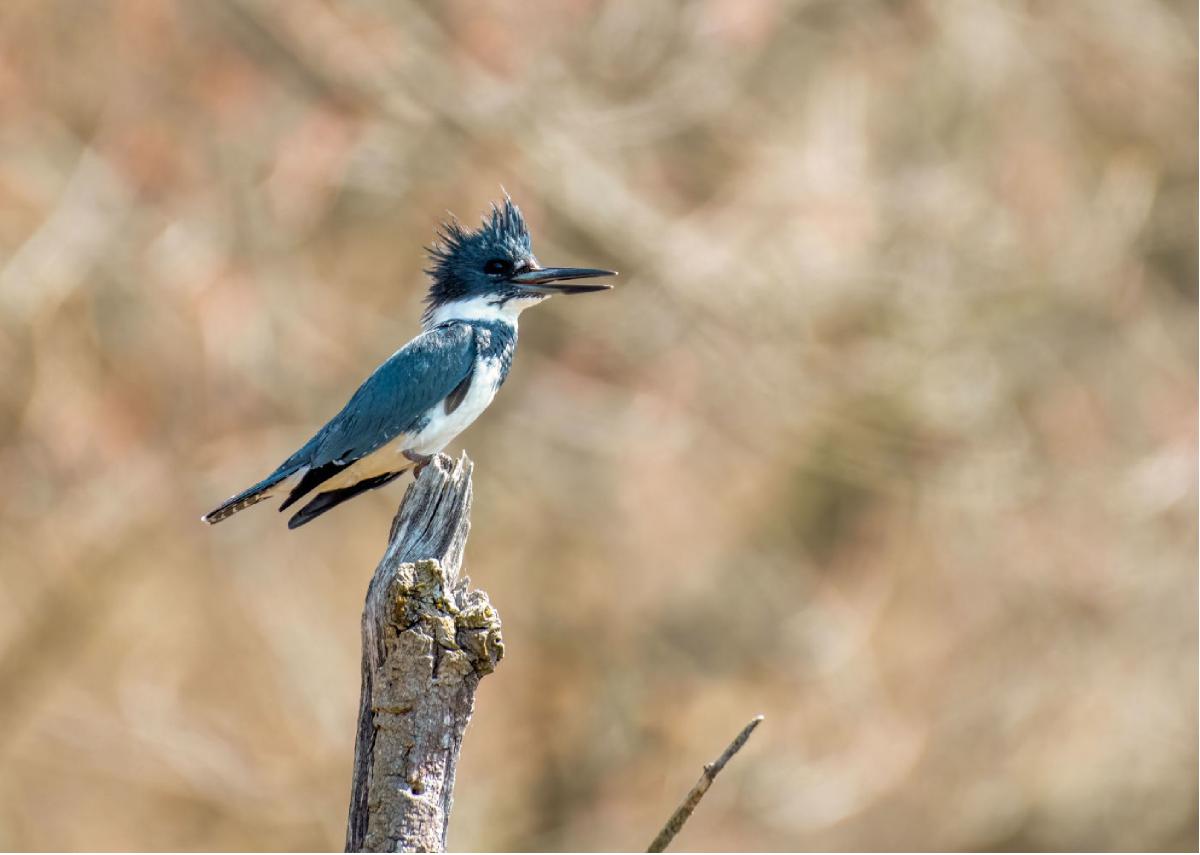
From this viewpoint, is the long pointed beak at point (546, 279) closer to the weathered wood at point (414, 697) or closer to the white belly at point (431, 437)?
the white belly at point (431, 437)

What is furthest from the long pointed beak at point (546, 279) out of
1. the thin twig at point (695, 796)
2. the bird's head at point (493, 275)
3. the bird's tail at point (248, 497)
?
the thin twig at point (695, 796)

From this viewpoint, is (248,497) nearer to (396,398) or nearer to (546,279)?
(396,398)

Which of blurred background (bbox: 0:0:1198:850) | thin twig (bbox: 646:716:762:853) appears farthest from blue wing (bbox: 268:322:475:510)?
blurred background (bbox: 0:0:1198:850)

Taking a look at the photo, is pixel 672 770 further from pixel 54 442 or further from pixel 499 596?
pixel 54 442

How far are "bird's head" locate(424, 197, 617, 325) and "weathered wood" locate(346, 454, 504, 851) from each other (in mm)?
2083

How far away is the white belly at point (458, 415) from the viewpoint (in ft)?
15.1

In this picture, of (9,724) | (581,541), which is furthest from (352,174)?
(9,724)

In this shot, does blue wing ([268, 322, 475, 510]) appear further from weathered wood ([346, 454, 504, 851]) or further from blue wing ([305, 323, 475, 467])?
weathered wood ([346, 454, 504, 851])

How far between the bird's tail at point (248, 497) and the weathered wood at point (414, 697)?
128 centimetres

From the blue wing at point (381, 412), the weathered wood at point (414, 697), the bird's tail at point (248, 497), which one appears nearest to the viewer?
the weathered wood at point (414, 697)

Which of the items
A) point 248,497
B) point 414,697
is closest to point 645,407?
point 248,497

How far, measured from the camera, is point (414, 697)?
2982 millimetres

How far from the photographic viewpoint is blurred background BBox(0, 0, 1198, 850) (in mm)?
7574

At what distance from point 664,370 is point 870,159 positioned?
5.67 feet
